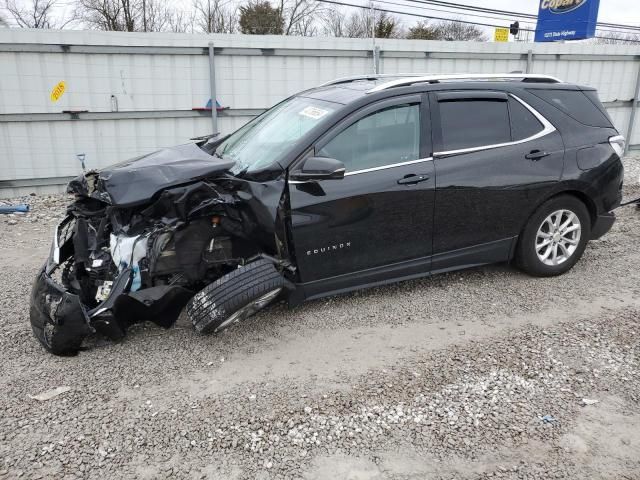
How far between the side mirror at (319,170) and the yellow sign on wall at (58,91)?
5.92 metres

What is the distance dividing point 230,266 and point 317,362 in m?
0.97

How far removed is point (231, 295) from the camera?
3506 mm

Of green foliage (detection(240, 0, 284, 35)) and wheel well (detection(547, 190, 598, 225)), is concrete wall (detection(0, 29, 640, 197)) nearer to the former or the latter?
wheel well (detection(547, 190, 598, 225))

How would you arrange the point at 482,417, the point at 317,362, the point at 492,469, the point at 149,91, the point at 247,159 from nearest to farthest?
the point at 492,469
the point at 482,417
the point at 317,362
the point at 247,159
the point at 149,91

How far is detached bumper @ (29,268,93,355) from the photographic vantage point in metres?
3.34

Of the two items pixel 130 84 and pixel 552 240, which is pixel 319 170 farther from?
pixel 130 84

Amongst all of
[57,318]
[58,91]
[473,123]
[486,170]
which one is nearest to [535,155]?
[486,170]

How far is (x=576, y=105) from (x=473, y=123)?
46.4 inches

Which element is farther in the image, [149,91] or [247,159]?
[149,91]

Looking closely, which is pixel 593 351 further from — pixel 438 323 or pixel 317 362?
pixel 317 362

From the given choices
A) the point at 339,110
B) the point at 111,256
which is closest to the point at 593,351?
the point at 339,110

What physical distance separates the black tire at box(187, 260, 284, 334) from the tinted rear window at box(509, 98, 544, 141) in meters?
2.44

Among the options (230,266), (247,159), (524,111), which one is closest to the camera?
(230,266)

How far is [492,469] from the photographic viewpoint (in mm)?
2602
